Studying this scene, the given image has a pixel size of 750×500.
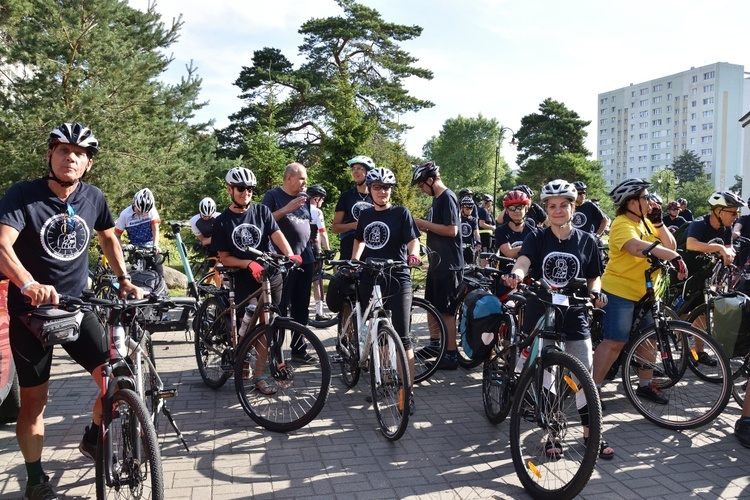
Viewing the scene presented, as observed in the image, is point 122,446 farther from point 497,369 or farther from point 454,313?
point 454,313

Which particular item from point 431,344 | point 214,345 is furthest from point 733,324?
point 214,345

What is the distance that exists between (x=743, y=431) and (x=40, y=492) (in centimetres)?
489

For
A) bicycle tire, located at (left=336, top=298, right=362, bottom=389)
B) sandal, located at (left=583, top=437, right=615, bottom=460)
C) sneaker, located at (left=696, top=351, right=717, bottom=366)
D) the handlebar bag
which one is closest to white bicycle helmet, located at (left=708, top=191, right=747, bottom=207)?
sneaker, located at (left=696, top=351, right=717, bottom=366)

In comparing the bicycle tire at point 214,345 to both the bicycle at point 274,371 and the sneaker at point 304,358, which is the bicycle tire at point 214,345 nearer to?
the bicycle at point 274,371

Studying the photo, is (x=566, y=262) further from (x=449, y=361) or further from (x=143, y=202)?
(x=143, y=202)

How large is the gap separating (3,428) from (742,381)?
6.84 m

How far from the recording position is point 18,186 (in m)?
3.36

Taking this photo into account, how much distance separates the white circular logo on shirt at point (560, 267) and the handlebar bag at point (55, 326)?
3130mm

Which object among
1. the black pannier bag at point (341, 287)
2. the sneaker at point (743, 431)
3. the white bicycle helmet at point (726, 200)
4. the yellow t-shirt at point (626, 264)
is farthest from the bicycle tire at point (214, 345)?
the white bicycle helmet at point (726, 200)

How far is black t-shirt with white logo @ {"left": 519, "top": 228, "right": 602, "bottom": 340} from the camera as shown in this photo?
13.8 ft

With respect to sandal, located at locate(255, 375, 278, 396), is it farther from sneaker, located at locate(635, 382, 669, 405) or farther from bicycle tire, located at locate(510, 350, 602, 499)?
sneaker, located at locate(635, 382, 669, 405)

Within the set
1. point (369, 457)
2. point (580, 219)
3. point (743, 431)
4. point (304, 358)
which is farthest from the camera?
point (580, 219)

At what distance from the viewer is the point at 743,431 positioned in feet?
14.8

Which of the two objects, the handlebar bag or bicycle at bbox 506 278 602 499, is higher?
the handlebar bag
